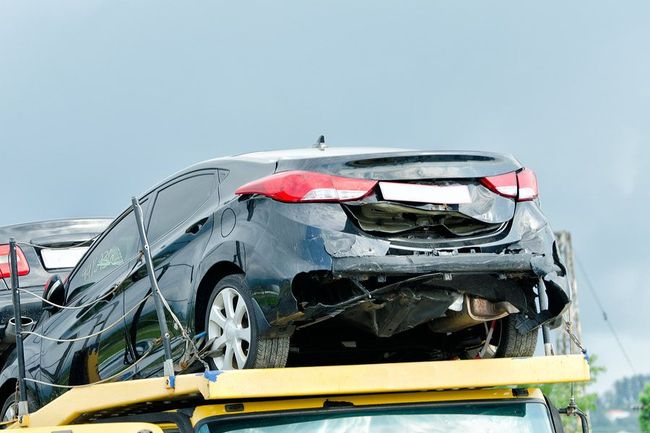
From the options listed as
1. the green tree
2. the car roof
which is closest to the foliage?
the green tree

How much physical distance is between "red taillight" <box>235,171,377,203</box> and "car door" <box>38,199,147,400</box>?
1.43 metres

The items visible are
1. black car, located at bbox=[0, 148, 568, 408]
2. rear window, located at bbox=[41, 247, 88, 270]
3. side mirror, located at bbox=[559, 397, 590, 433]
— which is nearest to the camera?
black car, located at bbox=[0, 148, 568, 408]

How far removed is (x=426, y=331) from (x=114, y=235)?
224cm

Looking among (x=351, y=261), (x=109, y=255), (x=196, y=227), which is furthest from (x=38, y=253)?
(x=351, y=261)

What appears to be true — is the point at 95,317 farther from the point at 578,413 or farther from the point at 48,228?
the point at 578,413

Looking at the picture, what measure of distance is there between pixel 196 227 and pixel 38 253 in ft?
12.5

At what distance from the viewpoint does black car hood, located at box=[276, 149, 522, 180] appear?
6.00 metres

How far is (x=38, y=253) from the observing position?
10.1 m

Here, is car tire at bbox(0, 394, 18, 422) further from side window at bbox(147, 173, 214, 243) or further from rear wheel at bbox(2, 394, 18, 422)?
side window at bbox(147, 173, 214, 243)

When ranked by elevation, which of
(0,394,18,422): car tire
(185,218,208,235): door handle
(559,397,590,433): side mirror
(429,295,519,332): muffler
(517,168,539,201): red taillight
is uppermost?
(517,168,539,201): red taillight

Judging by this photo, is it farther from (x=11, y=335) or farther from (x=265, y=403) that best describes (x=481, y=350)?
(x=11, y=335)

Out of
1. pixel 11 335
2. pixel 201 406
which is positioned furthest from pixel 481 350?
pixel 11 335

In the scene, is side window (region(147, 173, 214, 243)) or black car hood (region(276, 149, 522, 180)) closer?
black car hood (region(276, 149, 522, 180))

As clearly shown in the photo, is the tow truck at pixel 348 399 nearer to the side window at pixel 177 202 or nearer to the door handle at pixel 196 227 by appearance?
the door handle at pixel 196 227
